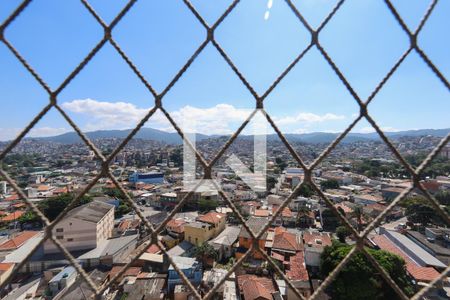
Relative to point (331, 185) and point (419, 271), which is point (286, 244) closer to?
point (419, 271)

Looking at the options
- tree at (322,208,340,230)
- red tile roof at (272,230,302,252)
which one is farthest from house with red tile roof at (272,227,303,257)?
tree at (322,208,340,230)

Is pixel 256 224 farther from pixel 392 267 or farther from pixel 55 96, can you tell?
pixel 55 96

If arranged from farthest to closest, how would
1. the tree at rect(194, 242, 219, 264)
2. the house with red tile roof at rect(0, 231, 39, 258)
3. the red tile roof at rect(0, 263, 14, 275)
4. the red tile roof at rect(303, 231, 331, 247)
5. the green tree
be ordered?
the green tree → the house with red tile roof at rect(0, 231, 39, 258) → the red tile roof at rect(303, 231, 331, 247) → the tree at rect(194, 242, 219, 264) → the red tile roof at rect(0, 263, 14, 275)

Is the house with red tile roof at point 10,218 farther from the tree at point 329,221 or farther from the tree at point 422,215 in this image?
the tree at point 422,215

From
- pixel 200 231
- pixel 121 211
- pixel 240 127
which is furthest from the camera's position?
pixel 121 211

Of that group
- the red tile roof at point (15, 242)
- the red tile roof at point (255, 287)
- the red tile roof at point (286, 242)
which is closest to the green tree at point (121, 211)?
the red tile roof at point (15, 242)

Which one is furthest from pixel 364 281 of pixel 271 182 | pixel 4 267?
pixel 271 182

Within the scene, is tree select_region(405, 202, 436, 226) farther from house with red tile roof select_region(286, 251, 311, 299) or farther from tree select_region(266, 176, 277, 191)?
tree select_region(266, 176, 277, 191)

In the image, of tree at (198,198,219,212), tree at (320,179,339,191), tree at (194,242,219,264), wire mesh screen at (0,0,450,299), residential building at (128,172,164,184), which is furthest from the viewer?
residential building at (128,172,164,184)

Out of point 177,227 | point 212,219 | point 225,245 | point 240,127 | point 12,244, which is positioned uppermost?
point 240,127
